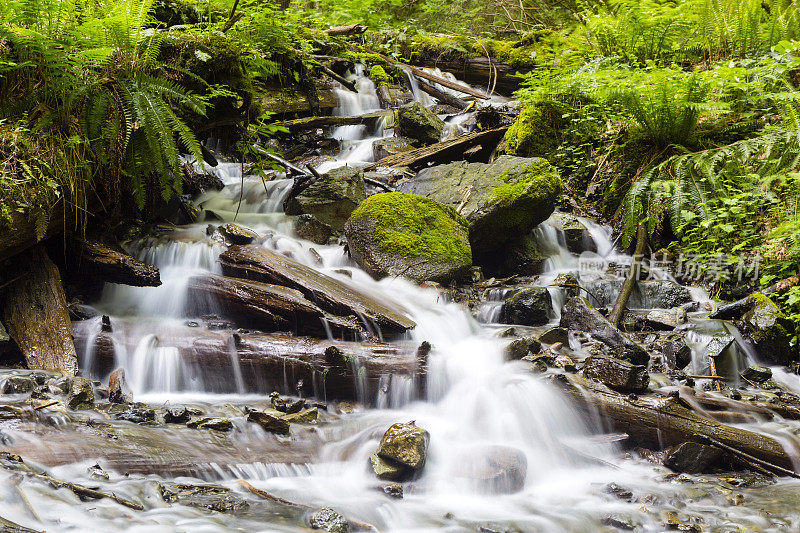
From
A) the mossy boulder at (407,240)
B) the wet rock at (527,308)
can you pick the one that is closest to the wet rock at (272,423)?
the mossy boulder at (407,240)

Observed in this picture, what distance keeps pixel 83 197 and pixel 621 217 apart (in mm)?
6849

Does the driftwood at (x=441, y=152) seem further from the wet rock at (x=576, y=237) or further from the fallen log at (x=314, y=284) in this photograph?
the fallen log at (x=314, y=284)

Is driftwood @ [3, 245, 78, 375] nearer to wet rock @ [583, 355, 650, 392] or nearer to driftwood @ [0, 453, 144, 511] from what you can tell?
driftwood @ [0, 453, 144, 511]

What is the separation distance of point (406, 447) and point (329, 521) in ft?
2.53

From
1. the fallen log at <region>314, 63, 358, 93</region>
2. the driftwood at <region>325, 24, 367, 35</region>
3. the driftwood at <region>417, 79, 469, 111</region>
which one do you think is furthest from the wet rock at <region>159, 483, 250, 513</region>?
the driftwood at <region>325, 24, 367, 35</region>

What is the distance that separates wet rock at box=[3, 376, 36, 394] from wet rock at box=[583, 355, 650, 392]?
4057 millimetres

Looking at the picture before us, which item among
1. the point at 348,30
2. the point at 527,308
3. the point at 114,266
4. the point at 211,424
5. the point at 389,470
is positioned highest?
the point at 348,30

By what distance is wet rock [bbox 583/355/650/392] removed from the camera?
4.20 m

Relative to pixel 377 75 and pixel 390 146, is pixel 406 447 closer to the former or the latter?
pixel 390 146

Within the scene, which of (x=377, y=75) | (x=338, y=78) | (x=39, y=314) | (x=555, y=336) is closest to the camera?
(x=39, y=314)

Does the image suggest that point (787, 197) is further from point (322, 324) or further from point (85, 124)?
point (85, 124)

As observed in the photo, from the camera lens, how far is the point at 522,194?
7.03 metres

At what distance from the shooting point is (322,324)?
15.8 feet

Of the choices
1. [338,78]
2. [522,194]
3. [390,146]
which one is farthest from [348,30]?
[522,194]
